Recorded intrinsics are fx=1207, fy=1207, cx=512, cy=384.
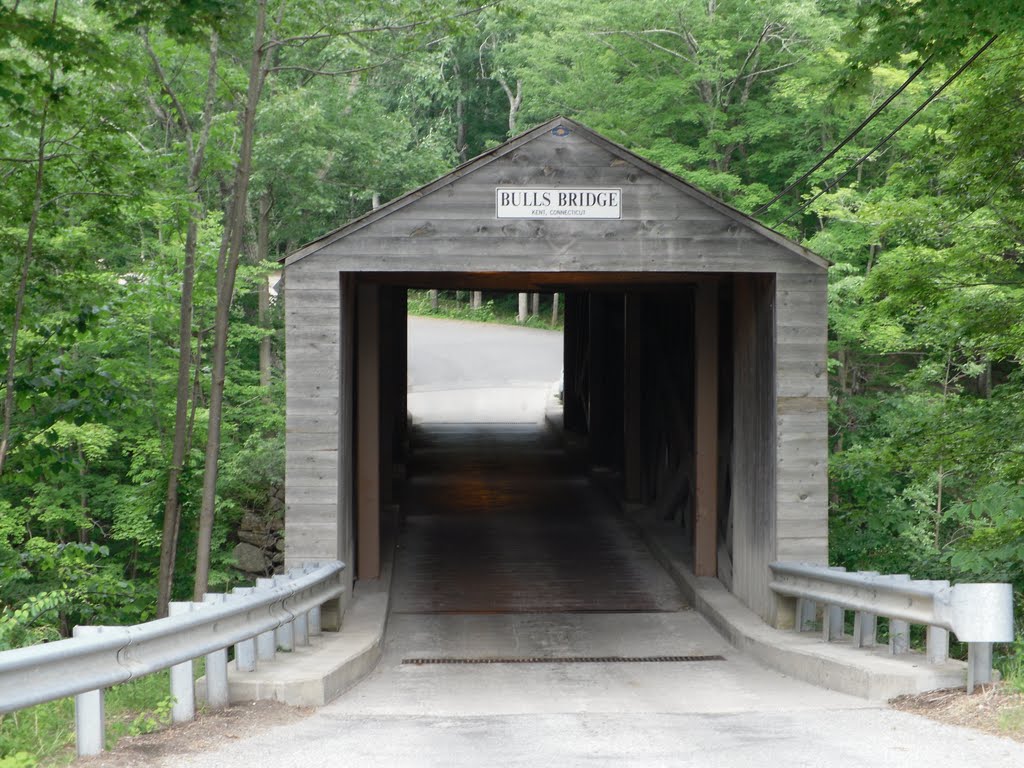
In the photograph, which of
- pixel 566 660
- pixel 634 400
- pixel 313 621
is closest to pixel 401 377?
pixel 634 400

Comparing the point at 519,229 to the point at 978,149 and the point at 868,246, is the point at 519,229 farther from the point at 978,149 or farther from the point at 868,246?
the point at 868,246

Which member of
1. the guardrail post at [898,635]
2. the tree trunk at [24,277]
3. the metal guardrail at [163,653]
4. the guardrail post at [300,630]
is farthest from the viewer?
the tree trunk at [24,277]

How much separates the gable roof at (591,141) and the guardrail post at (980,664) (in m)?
4.19

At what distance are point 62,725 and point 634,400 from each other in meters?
11.5

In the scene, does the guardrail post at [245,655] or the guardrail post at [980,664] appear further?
the guardrail post at [245,655]

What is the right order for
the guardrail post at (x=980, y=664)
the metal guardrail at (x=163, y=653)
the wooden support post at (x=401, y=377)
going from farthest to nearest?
the wooden support post at (x=401, y=377), the guardrail post at (x=980, y=664), the metal guardrail at (x=163, y=653)

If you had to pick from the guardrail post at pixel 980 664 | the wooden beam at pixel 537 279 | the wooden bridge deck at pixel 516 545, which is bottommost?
the wooden bridge deck at pixel 516 545

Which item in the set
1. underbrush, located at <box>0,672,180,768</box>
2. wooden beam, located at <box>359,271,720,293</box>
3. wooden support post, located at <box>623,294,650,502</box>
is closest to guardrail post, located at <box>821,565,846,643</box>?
wooden beam, located at <box>359,271,720,293</box>

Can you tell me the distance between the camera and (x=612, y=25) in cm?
2311

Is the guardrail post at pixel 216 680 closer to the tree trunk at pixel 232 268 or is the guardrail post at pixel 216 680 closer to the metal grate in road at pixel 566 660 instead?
the metal grate in road at pixel 566 660

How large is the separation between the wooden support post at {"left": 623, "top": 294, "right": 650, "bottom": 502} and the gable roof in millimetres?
6546

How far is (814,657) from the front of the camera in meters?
7.46

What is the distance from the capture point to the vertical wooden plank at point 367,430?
36.7 ft

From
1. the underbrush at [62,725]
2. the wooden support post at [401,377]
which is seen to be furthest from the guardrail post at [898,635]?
the wooden support post at [401,377]
